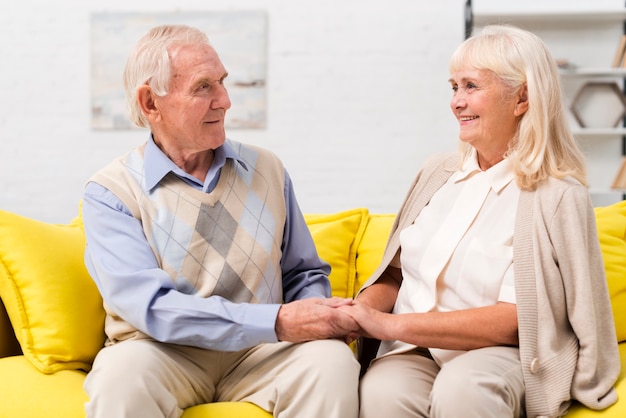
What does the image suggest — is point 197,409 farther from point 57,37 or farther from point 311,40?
point 57,37

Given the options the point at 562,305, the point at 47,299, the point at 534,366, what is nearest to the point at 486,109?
the point at 562,305

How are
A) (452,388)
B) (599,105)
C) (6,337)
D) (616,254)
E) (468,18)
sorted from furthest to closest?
(599,105) < (468,18) < (616,254) < (6,337) < (452,388)

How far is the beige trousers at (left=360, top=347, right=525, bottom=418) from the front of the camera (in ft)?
A: 5.20

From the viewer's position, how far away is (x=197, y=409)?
173 centimetres

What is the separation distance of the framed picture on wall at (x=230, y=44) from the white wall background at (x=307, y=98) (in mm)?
56

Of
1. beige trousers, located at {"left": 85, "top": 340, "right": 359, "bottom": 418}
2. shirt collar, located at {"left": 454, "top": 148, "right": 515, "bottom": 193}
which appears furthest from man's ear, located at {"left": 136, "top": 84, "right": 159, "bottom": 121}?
shirt collar, located at {"left": 454, "top": 148, "right": 515, "bottom": 193}

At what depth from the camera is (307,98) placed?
4.95m

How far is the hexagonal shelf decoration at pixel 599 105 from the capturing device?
15.4ft

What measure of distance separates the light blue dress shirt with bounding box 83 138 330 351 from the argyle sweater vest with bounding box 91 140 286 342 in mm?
Result: 30

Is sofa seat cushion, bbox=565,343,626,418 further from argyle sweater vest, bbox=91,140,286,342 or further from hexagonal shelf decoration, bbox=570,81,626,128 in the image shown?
hexagonal shelf decoration, bbox=570,81,626,128

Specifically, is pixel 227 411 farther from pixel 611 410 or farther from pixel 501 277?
pixel 611 410

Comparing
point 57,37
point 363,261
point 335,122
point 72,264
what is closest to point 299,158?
point 335,122

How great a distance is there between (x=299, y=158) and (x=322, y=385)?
340 centimetres

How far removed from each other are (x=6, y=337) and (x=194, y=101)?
81 cm
